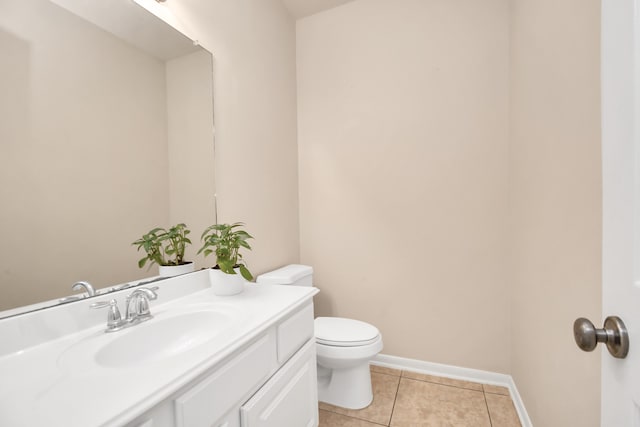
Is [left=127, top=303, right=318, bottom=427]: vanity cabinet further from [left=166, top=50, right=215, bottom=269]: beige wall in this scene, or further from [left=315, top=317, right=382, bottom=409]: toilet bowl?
[left=166, top=50, right=215, bottom=269]: beige wall

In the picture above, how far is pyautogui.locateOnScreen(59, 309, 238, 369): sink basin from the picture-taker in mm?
783

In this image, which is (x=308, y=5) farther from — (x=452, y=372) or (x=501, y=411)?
(x=501, y=411)

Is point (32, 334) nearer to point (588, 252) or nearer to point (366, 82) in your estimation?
point (588, 252)

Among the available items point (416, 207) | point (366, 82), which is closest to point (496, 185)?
point (416, 207)

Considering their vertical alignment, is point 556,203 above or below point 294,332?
above

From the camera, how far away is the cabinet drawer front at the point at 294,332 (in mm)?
1056

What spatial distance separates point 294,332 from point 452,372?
1.38 meters

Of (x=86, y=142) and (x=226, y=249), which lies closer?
(x=86, y=142)

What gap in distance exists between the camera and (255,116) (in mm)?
1814

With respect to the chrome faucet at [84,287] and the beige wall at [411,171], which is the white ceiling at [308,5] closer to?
the beige wall at [411,171]

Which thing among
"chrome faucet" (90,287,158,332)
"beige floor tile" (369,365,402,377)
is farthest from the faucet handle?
"beige floor tile" (369,365,402,377)

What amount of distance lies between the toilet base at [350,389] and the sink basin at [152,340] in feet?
3.11

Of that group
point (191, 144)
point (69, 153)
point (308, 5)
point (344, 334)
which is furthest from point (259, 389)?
point (308, 5)
